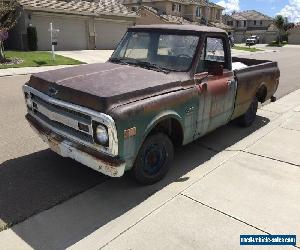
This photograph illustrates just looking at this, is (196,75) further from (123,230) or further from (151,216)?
(123,230)

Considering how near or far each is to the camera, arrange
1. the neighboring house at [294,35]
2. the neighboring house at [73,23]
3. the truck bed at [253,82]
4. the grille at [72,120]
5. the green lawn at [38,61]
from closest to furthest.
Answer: the grille at [72,120] → the truck bed at [253,82] → the green lawn at [38,61] → the neighboring house at [73,23] → the neighboring house at [294,35]

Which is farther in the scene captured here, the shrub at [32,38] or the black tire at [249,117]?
the shrub at [32,38]

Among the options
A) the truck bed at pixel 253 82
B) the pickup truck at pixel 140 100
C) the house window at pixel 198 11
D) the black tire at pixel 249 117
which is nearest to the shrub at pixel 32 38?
the truck bed at pixel 253 82

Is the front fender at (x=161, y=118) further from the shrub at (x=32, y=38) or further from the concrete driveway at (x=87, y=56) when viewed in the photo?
the shrub at (x=32, y=38)

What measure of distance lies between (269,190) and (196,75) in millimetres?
1960

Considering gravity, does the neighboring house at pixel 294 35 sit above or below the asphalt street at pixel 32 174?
above

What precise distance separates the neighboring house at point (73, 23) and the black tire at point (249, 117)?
21927 millimetres

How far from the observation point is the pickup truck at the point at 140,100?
3908 mm

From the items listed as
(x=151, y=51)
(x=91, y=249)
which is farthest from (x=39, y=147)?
(x=91, y=249)

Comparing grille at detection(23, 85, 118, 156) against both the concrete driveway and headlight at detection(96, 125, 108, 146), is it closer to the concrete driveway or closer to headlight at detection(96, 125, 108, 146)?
headlight at detection(96, 125, 108, 146)

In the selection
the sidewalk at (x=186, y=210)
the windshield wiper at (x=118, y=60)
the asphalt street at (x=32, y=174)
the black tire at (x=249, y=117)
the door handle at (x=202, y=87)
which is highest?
the windshield wiper at (x=118, y=60)

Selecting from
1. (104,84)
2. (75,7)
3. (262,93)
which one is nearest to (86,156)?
(104,84)

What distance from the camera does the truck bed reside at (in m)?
6.33

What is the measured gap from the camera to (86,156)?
407cm
